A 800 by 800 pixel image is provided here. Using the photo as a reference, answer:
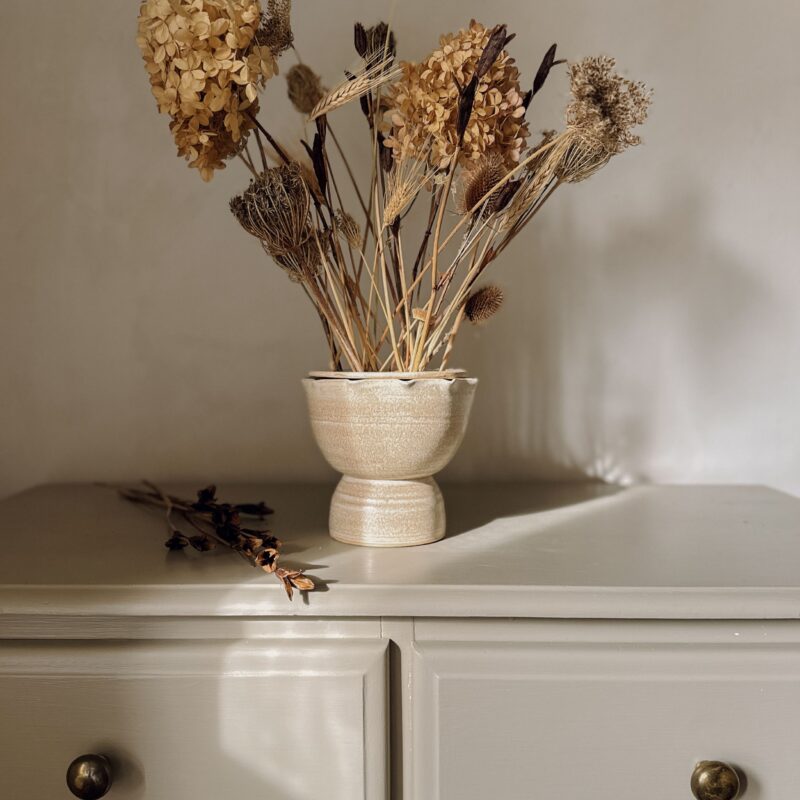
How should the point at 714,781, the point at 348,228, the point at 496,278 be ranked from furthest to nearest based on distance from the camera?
1. the point at 496,278
2. the point at 348,228
3. the point at 714,781

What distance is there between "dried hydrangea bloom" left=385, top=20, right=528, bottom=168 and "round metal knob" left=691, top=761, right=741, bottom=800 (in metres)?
0.50

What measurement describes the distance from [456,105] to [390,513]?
1.15 ft

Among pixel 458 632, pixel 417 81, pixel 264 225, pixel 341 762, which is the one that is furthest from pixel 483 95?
pixel 341 762

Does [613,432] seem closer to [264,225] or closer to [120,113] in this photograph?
[264,225]

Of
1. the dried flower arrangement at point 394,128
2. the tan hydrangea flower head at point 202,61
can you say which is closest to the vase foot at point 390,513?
the dried flower arrangement at point 394,128

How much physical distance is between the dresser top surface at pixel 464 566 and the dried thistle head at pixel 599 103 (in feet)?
1.15

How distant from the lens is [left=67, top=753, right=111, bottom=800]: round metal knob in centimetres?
59

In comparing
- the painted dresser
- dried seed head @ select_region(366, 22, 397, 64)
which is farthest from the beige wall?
the painted dresser

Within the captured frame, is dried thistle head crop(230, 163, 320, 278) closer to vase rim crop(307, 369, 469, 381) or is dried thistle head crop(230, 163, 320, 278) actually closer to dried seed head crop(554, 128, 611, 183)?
vase rim crop(307, 369, 469, 381)

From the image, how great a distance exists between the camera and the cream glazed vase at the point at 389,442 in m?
0.68

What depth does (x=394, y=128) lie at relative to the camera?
0.68m

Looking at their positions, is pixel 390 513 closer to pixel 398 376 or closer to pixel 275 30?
pixel 398 376

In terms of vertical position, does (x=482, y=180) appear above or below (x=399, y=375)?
above

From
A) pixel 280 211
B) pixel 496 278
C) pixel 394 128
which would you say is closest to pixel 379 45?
pixel 394 128
